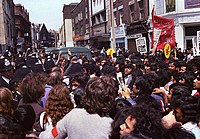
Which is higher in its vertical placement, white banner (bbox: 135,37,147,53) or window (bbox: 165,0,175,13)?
window (bbox: 165,0,175,13)

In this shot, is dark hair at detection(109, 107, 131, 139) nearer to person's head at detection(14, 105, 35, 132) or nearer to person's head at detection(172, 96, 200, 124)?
person's head at detection(172, 96, 200, 124)

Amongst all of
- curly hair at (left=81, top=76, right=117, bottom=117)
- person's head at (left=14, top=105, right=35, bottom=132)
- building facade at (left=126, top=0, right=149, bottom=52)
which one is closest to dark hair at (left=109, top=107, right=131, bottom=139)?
curly hair at (left=81, top=76, right=117, bottom=117)

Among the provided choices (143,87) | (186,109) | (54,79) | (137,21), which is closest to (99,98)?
(186,109)

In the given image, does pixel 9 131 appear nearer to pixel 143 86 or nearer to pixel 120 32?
pixel 143 86

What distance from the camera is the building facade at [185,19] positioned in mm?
20578

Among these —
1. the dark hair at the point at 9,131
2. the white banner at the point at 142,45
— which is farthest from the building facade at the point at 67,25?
the dark hair at the point at 9,131

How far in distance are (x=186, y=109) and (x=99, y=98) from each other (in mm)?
834

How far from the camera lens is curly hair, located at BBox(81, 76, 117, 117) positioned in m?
3.18

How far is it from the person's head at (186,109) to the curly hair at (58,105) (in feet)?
3.42

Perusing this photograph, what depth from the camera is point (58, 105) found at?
11.9 feet

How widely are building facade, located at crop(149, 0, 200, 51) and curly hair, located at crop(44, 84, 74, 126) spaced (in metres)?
18.0

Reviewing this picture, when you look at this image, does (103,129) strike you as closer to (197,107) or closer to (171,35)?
(197,107)

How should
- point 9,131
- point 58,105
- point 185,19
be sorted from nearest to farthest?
point 9,131 → point 58,105 → point 185,19

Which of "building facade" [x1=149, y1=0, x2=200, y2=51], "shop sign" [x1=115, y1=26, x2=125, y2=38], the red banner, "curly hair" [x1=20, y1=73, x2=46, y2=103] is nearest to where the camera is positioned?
"curly hair" [x1=20, y1=73, x2=46, y2=103]
